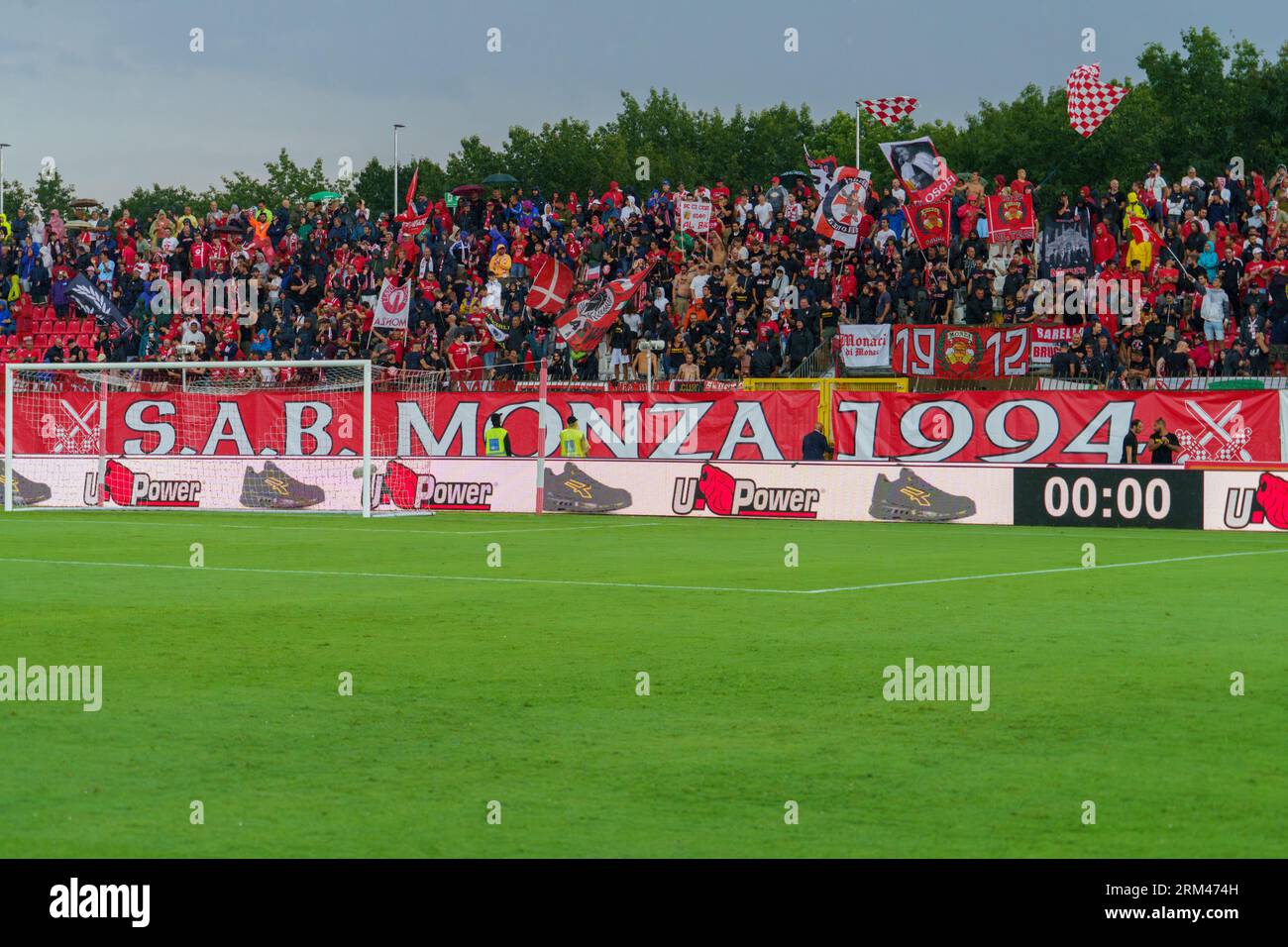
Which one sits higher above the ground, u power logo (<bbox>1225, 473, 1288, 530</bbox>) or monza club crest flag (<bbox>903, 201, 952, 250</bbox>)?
monza club crest flag (<bbox>903, 201, 952, 250</bbox>)

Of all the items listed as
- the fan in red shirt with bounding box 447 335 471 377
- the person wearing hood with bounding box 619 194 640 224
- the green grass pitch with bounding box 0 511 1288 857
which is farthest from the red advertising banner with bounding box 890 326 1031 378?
the green grass pitch with bounding box 0 511 1288 857

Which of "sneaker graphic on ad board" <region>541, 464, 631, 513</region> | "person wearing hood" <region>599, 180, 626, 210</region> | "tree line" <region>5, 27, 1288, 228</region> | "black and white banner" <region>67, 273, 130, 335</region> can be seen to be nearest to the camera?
"sneaker graphic on ad board" <region>541, 464, 631, 513</region>

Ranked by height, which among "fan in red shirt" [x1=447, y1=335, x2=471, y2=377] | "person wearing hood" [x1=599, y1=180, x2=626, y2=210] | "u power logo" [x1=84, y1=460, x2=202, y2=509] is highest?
"person wearing hood" [x1=599, y1=180, x2=626, y2=210]

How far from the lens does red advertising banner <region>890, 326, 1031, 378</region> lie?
1421 inches

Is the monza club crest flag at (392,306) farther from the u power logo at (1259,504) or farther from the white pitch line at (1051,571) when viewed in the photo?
→ the white pitch line at (1051,571)

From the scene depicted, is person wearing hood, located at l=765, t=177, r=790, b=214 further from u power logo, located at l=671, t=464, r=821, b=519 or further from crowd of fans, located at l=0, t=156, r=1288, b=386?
u power logo, located at l=671, t=464, r=821, b=519

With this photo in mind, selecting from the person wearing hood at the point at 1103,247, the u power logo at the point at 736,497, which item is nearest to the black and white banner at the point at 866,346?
the person wearing hood at the point at 1103,247

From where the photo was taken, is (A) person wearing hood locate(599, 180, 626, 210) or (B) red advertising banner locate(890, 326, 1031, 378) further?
(A) person wearing hood locate(599, 180, 626, 210)

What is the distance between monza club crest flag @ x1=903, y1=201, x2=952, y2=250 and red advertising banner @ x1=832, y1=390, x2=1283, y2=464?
543 cm

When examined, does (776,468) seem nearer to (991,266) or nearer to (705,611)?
(991,266)

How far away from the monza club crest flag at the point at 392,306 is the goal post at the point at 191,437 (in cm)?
193

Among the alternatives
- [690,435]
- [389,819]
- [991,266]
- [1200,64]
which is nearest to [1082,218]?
[991,266]
